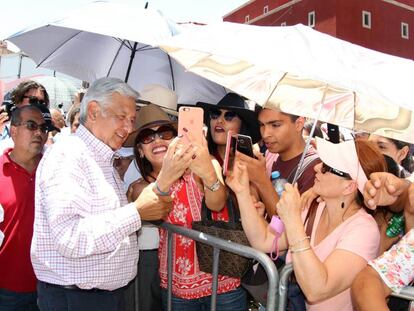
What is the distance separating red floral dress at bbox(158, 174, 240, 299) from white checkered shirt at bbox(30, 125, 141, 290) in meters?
0.38

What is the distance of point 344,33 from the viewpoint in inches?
1147

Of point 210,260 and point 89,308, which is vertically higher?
point 210,260

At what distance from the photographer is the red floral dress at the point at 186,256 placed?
8.39 feet

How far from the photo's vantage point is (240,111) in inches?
134

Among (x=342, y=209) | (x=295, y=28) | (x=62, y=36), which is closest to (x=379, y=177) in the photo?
(x=342, y=209)

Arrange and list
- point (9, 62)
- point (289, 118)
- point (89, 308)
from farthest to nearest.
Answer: point (9, 62) < point (289, 118) < point (89, 308)

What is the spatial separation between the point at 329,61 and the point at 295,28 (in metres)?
0.49

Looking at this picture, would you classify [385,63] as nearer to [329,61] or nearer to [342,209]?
[329,61]

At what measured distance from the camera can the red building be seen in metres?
29.0

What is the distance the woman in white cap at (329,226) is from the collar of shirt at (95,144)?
0.71 m

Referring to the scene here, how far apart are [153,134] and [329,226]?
1.27 meters

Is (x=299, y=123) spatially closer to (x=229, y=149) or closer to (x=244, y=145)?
(x=244, y=145)

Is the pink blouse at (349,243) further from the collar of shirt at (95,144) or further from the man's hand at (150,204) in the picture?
the collar of shirt at (95,144)

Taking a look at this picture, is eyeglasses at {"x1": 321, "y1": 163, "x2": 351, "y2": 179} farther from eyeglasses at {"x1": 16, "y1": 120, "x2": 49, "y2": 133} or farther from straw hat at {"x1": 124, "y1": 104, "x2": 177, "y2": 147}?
eyeglasses at {"x1": 16, "y1": 120, "x2": 49, "y2": 133}
